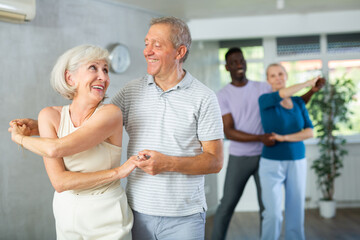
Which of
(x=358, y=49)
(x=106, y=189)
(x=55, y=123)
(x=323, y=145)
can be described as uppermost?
(x=358, y=49)

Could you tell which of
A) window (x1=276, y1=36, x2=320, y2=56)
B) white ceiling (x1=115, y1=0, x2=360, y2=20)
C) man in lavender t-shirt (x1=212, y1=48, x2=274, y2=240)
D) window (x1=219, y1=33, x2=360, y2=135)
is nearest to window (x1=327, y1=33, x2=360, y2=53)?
window (x1=219, y1=33, x2=360, y2=135)

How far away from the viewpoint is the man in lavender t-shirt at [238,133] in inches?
126

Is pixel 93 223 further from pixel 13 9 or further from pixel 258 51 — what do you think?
pixel 258 51

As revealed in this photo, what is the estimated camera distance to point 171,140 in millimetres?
1646

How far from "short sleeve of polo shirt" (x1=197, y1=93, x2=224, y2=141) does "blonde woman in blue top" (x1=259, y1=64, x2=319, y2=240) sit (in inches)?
52.4

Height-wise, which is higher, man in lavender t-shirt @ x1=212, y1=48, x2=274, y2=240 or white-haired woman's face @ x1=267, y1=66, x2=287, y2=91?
white-haired woman's face @ x1=267, y1=66, x2=287, y2=91

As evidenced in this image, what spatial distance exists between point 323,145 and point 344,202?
1085 mm

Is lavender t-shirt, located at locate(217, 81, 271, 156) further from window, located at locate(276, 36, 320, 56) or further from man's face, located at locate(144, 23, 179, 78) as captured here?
window, located at locate(276, 36, 320, 56)

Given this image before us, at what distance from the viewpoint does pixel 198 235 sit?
1.67 meters

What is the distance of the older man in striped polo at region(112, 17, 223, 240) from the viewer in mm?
1635

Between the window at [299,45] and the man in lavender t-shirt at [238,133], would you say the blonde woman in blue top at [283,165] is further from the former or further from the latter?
the window at [299,45]

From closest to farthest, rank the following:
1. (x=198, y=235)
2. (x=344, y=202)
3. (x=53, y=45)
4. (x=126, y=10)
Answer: (x=198, y=235) < (x=53, y=45) < (x=126, y=10) < (x=344, y=202)

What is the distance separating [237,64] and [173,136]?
1.84 meters

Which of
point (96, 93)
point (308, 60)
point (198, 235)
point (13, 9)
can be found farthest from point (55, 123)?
point (308, 60)
